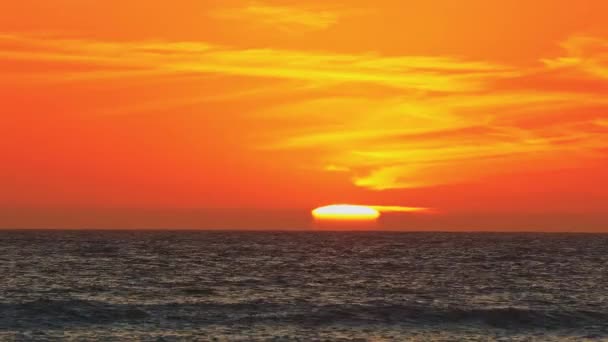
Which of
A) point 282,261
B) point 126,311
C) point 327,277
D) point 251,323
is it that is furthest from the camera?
point 282,261

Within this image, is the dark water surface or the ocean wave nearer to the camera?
the dark water surface

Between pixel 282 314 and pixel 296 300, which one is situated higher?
pixel 296 300

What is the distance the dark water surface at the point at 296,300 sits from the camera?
165 ft

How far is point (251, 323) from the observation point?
2056 inches

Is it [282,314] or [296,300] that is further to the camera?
[296,300]

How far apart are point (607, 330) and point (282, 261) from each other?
50.8 m

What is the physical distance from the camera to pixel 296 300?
61.6 meters

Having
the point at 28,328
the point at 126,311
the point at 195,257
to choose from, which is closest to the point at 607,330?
the point at 126,311

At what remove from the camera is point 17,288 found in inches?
2596

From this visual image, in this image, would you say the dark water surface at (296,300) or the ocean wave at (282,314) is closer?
the dark water surface at (296,300)

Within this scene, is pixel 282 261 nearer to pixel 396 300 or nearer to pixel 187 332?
pixel 396 300

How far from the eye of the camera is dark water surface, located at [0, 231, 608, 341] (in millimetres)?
50281

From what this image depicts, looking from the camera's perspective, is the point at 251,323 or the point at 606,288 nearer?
the point at 251,323

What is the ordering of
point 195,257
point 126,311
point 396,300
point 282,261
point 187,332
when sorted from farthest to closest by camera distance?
point 195,257 < point 282,261 < point 396,300 < point 126,311 < point 187,332
